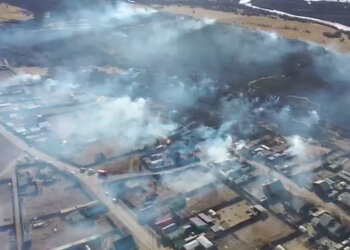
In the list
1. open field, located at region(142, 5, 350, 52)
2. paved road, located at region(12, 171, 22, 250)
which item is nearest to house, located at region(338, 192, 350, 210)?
paved road, located at region(12, 171, 22, 250)

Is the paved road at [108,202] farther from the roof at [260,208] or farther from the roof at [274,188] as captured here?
the roof at [274,188]

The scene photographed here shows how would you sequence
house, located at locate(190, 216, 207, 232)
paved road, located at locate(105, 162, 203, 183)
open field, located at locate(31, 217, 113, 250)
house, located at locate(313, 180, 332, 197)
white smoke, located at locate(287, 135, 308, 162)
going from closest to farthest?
open field, located at locate(31, 217, 113, 250) → house, located at locate(190, 216, 207, 232) → house, located at locate(313, 180, 332, 197) → paved road, located at locate(105, 162, 203, 183) → white smoke, located at locate(287, 135, 308, 162)

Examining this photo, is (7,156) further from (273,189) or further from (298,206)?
(298,206)

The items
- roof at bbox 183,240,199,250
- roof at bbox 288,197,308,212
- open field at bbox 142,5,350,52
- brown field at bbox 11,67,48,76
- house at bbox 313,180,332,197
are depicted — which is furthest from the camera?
open field at bbox 142,5,350,52

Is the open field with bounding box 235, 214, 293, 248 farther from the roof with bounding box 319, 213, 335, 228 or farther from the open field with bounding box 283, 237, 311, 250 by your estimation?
the roof with bounding box 319, 213, 335, 228

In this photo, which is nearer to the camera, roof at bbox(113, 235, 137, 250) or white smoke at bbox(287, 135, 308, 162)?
roof at bbox(113, 235, 137, 250)

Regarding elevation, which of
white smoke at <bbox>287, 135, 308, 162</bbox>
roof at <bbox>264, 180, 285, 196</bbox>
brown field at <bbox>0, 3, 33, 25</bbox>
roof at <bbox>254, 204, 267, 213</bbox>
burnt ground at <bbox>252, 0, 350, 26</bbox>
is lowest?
roof at <bbox>254, 204, 267, 213</bbox>

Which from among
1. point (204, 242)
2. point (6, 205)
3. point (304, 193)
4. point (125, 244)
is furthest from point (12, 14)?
point (204, 242)

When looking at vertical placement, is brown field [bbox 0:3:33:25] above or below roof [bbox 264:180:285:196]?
above
